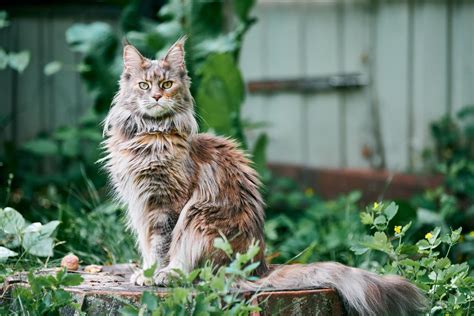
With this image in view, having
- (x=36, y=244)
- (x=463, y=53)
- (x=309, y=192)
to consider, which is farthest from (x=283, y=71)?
(x=36, y=244)

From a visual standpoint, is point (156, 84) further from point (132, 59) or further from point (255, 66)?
point (255, 66)

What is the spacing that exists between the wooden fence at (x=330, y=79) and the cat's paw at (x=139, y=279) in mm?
3875

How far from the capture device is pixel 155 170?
3869mm

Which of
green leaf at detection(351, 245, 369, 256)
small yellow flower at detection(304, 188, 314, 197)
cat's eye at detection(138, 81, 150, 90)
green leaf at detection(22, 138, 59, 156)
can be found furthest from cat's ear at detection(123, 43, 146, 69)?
small yellow flower at detection(304, 188, 314, 197)

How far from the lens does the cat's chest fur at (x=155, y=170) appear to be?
3.84m

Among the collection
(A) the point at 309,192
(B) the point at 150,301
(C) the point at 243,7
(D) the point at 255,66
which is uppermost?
(C) the point at 243,7

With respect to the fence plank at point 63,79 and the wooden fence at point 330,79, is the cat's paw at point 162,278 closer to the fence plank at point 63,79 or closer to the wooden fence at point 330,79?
the wooden fence at point 330,79

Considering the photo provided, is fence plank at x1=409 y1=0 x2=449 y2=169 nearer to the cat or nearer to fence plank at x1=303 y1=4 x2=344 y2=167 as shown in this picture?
fence plank at x1=303 y1=4 x2=344 y2=167

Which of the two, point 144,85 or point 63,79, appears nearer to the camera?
point 144,85

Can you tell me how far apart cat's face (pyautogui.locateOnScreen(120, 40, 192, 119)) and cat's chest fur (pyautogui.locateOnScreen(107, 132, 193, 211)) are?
0.44ft

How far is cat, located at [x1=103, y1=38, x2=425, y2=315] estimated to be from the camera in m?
3.63

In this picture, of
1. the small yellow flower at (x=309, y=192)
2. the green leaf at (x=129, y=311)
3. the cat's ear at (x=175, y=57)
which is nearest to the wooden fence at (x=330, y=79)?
the small yellow flower at (x=309, y=192)

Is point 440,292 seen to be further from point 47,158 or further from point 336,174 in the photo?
point 47,158

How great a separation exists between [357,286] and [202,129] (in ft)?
8.60
